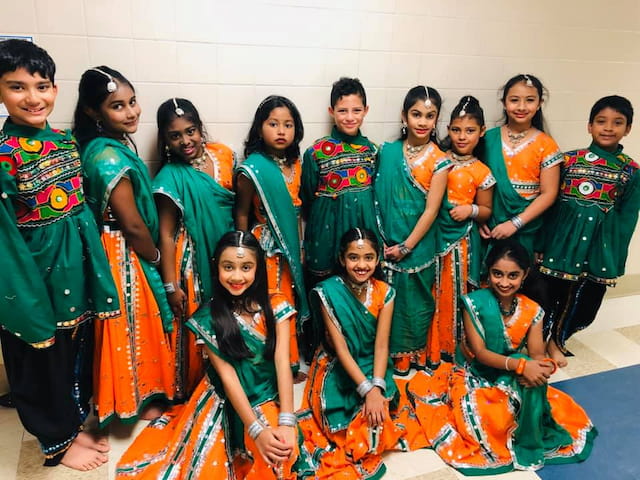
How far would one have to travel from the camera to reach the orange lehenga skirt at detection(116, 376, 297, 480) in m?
1.79

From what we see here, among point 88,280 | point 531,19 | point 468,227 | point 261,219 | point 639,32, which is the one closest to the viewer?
point 88,280

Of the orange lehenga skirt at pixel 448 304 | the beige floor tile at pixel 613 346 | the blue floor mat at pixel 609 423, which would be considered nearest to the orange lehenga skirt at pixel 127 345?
the orange lehenga skirt at pixel 448 304

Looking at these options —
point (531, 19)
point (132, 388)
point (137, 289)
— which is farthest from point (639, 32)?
point (132, 388)

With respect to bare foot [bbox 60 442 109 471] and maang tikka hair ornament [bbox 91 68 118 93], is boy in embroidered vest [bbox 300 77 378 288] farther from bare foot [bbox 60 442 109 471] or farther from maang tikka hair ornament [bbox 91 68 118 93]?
bare foot [bbox 60 442 109 471]

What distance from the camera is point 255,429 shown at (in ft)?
5.77

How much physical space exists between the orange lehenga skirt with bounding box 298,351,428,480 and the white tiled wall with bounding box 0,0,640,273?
3.89 ft

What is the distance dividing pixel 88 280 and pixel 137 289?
0.19 metres

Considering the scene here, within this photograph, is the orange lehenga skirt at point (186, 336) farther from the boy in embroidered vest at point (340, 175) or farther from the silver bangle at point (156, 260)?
the boy in embroidered vest at point (340, 175)

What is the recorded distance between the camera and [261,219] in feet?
7.56

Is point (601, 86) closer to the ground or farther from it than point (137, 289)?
farther from it

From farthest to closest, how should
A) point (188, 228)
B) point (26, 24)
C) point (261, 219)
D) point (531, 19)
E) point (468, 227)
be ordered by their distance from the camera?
point (531, 19) → point (468, 227) → point (261, 219) → point (188, 228) → point (26, 24)

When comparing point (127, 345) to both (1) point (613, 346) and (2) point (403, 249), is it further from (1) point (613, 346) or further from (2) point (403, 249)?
(1) point (613, 346)

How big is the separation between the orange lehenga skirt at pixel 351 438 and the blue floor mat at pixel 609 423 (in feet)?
1.71

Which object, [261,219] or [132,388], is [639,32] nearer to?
[261,219]
